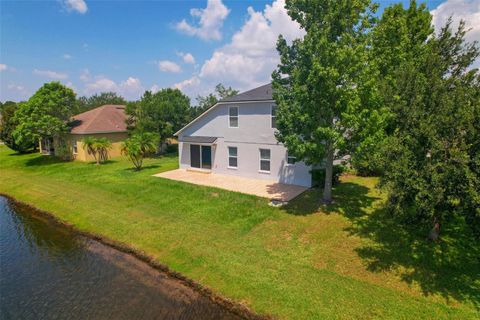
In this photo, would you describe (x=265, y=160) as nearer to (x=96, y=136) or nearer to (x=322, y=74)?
(x=322, y=74)

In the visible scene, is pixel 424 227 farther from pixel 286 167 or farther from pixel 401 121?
pixel 286 167

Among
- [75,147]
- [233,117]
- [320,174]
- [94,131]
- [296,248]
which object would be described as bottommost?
[296,248]

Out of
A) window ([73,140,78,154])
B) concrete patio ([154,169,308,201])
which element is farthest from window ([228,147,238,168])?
window ([73,140,78,154])

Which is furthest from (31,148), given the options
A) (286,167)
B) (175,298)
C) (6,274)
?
(175,298)

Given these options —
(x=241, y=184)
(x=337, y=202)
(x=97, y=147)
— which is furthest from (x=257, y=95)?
(x=97, y=147)

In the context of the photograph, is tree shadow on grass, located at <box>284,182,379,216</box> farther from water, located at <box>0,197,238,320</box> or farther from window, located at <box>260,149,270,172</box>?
water, located at <box>0,197,238,320</box>

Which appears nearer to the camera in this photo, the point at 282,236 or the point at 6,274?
the point at 6,274

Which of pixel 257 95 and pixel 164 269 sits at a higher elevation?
pixel 257 95
